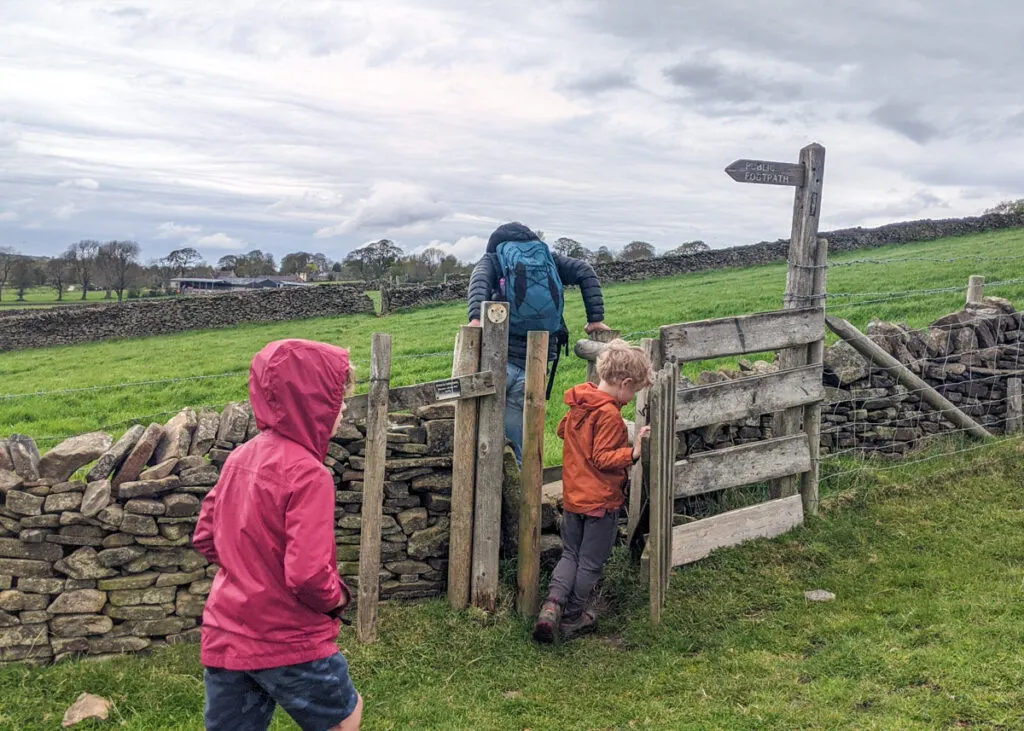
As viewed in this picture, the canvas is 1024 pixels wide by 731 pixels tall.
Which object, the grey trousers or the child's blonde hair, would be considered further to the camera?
the grey trousers

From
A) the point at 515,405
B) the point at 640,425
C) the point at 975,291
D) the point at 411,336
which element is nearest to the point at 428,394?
the point at 515,405

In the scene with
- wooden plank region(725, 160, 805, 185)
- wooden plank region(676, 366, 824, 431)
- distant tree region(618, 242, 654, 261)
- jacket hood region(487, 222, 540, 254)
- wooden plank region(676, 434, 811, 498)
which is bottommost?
wooden plank region(676, 434, 811, 498)

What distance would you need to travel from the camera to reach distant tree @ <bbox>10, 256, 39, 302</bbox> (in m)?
54.0

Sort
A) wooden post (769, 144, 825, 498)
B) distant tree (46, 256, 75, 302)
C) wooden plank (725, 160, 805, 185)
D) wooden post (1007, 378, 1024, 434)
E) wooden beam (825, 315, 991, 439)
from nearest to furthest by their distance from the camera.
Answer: wooden plank (725, 160, 805, 185) < wooden post (769, 144, 825, 498) < wooden beam (825, 315, 991, 439) < wooden post (1007, 378, 1024, 434) < distant tree (46, 256, 75, 302)

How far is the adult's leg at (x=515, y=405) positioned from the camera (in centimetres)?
578

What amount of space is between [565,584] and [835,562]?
6.94 feet

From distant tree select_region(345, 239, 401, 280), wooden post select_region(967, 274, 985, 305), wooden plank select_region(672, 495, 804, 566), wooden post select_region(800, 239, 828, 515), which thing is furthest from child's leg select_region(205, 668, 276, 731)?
distant tree select_region(345, 239, 401, 280)

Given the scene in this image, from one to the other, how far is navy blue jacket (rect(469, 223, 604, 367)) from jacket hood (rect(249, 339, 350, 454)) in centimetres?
258

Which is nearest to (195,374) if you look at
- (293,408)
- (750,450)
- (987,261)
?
(750,450)

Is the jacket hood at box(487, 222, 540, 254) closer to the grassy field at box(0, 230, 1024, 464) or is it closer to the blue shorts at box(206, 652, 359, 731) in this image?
the grassy field at box(0, 230, 1024, 464)

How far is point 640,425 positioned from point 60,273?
58.3m

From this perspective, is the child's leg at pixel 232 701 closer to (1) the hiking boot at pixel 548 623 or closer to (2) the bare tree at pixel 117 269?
(1) the hiking boot at pixel 548 623

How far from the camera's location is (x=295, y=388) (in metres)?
3.03

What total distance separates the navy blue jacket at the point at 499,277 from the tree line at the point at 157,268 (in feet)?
100
